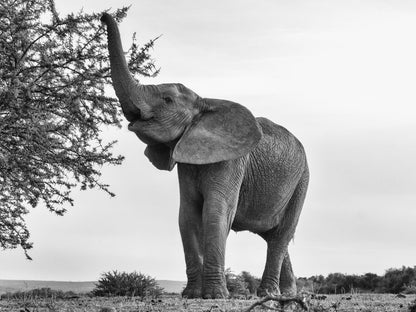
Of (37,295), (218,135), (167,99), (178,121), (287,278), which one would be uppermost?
Result: (167,99)

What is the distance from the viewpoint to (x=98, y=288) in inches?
737

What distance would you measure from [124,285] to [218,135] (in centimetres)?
471

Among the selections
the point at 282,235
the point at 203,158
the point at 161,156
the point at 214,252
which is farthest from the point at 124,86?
the point at 282,235

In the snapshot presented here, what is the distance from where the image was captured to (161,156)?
15.7 metres

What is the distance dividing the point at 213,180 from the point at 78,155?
7.01m

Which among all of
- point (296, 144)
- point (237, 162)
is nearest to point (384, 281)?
point (296, 144)

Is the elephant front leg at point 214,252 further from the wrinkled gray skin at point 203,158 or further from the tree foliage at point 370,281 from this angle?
the tree foliage at point 370,281

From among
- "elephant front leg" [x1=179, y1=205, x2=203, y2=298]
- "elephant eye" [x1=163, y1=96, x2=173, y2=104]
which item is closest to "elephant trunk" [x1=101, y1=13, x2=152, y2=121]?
"elephant eye" [x1=163, y1=96, x2=173, y2=104]

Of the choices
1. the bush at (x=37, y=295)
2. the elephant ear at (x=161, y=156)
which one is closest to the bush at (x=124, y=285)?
the bush at (x=37, y=295)

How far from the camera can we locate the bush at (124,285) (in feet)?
59.6

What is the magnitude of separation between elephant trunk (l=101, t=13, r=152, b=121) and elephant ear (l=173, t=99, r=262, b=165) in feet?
2.95

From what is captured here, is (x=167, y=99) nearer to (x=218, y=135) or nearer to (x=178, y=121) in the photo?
(x=178, y=121)

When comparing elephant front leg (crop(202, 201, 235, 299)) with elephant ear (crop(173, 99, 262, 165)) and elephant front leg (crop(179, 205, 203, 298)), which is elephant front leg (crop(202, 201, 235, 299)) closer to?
elephant front leg (crop(179, 205, 203, 298))

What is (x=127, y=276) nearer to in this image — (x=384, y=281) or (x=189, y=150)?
(x=189, y=150)
